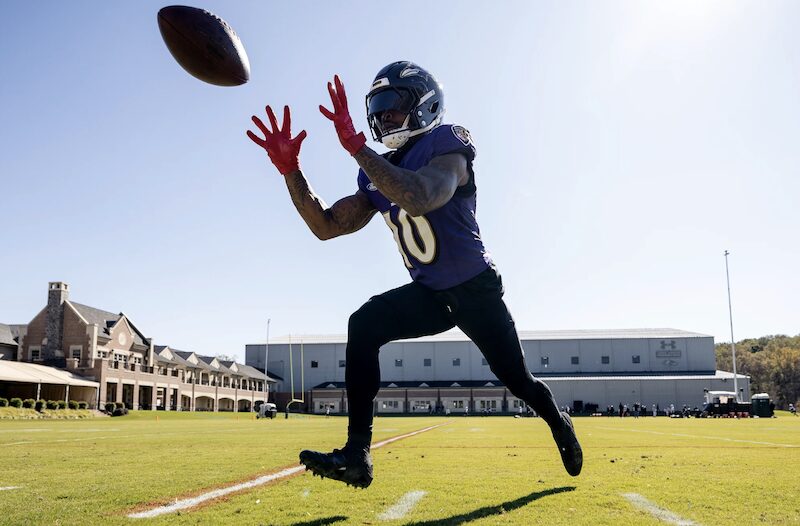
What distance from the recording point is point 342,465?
379 cm

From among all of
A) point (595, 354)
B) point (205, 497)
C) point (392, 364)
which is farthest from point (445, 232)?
point (595, 354)

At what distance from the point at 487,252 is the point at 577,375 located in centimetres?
8098

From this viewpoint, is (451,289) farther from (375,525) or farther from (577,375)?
(577,375)

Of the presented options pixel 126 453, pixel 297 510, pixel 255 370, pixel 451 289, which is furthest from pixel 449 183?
pixel 255 370

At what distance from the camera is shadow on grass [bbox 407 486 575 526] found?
3924 mm

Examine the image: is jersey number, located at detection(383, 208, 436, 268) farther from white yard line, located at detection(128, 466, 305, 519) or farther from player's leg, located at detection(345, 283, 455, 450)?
white yard line, located at detection(128, 466, 305, 519)

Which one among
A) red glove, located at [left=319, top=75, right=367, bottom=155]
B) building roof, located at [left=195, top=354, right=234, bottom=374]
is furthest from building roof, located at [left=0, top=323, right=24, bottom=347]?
red glove, located at [left=319, top=75, right=367, bottom=155]

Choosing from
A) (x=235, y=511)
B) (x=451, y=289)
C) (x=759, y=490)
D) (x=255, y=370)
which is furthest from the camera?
(x=255, y=370)

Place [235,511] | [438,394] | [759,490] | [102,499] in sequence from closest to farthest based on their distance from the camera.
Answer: [235,511] → [102,499] → [759,490] → [438,394]

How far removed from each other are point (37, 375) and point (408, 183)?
56.1m

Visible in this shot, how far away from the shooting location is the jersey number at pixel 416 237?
4.03 meters

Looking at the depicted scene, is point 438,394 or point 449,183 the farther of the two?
point 438,394

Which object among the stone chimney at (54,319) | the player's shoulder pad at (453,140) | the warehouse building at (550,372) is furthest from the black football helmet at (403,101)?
the warehouse building at (550,372)

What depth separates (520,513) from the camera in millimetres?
4273
